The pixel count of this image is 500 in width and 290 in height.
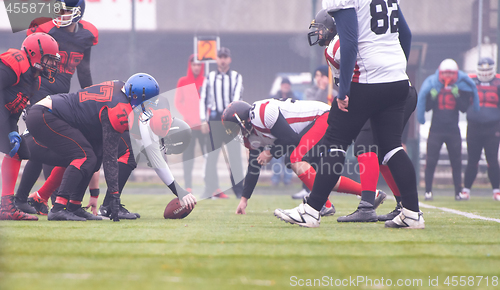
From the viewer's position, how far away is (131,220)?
4.44m

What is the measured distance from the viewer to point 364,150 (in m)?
4.45

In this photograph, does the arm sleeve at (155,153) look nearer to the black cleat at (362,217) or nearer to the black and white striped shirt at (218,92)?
the black cleat at (362,217)

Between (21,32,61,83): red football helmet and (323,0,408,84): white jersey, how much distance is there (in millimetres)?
2285

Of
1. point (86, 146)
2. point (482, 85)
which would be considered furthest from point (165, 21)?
point (86, 146)

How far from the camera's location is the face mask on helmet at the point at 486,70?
827 centimetres

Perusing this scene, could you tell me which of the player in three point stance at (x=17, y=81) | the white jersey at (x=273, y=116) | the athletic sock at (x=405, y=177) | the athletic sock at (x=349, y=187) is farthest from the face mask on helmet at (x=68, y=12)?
the athletic sock at (x=405, y=177)

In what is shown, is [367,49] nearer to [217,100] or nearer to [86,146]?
[86,146]

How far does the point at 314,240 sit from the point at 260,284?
46.0 inches

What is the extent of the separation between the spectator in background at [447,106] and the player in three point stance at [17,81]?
5.80m

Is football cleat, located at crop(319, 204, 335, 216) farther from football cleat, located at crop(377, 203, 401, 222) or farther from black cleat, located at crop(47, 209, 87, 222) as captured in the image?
black cleat, located at crop(47, 209, 87, 222)

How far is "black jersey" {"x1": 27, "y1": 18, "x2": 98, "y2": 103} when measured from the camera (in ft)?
16.1

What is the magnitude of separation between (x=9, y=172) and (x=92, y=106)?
103 cm

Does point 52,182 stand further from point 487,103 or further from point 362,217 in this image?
point 487,103

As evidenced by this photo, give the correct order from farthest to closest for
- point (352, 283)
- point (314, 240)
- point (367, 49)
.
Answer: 1. point (367, 49)
2. point (314, 240)
3. point (352, 283)
